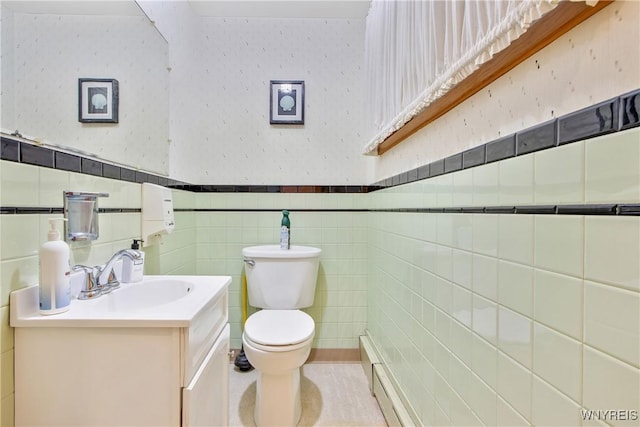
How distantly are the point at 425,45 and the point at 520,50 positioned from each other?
0.39 metres

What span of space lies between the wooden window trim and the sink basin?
1070 mm

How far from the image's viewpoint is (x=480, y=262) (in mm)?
717

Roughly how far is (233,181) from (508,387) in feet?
5.90

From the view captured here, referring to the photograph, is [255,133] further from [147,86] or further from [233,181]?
[147,86]

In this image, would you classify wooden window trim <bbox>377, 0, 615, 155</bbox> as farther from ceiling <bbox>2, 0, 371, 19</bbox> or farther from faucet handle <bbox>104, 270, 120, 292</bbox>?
ceiling <bbox>2, 0, 371, 19</bbox>

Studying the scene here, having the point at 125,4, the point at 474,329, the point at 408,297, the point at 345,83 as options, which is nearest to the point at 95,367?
the point at 474,329

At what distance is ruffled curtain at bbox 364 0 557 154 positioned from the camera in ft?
1.87

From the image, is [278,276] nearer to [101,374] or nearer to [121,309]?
[121,309]

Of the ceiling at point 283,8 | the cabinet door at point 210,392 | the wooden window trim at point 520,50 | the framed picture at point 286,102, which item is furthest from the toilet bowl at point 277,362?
the ceiling at point 283,8

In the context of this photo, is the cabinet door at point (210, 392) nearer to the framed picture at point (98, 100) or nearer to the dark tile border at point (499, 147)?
the dark tile border at point (499, 147)

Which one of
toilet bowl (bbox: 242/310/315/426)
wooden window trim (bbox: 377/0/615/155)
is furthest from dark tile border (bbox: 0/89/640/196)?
toilet bowl (bbox: 242/310/315/426)

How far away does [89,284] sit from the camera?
871 mm

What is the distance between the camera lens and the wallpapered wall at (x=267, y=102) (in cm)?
197

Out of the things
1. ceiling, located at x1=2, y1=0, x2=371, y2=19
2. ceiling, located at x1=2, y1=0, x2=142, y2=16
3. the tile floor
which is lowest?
the tile floor
